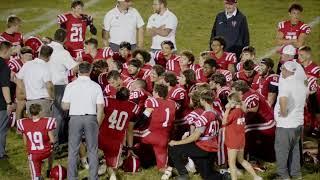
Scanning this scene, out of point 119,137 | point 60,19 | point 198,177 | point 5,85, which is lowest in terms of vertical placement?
point 198,177

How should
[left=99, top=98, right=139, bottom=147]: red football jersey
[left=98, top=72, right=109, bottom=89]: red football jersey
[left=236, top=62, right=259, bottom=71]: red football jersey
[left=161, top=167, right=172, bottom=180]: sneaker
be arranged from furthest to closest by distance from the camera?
1. [left=236, top=62, right=259, bottom=71]: red football jersey
2. [left=98, top=72, right=109, bottom=89]: red football jersey
3. [left=161, top=167, right=172, bottom=180]: sneaker
4. [left=99, top=98, right=139, bottom=147]: red football jersey

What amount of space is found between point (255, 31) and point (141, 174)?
8855 millimetres

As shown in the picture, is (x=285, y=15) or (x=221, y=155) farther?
(x=285, y=15)

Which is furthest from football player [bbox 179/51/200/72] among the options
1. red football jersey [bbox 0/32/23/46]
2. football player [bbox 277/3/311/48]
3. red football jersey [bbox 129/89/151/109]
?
red football jersey [bbox 0/32/23/46]

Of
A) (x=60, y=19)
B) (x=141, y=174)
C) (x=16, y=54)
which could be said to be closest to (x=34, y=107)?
(x=141, y=174)

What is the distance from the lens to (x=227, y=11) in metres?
12.9

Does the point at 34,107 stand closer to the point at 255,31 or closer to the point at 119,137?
the point at 119,137

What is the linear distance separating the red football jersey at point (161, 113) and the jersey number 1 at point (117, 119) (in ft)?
1.16

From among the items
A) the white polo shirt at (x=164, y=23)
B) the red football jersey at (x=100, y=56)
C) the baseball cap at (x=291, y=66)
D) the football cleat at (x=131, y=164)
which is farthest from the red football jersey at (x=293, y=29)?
the football cleat at (x=131, y=164)

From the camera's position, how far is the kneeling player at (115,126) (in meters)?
9.57

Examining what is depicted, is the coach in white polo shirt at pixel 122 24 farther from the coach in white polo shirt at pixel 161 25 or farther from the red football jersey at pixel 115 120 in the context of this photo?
the red football jersey at pixel 115 120

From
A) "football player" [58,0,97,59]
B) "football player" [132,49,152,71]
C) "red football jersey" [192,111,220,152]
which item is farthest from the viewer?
"football player" [58,0,97,59]

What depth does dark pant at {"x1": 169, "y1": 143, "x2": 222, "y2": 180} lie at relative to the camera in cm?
903

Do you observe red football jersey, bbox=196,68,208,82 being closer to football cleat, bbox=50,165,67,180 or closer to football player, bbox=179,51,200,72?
football player, bbox=179,51,200,72
